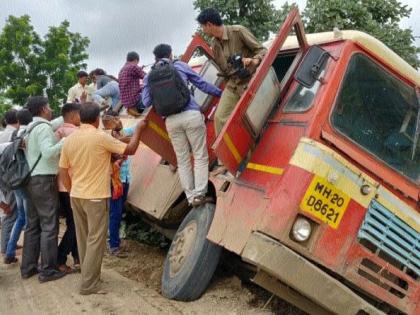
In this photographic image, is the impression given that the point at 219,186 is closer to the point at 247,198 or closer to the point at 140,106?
the point at 247,198

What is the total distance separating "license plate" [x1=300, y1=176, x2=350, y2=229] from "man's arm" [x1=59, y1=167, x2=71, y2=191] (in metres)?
2.40

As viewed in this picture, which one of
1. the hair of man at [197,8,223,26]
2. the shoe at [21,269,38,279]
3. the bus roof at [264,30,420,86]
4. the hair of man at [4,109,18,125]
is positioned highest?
the bus roof at [264,30,420,86]

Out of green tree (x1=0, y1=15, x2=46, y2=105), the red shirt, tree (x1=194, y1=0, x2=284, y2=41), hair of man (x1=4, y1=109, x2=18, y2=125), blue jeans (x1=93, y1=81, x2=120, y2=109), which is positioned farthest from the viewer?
green tree (x1=0, y1=15, x2=46, y2=105)

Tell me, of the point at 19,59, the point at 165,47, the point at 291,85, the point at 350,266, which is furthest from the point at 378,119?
the point at 19,59

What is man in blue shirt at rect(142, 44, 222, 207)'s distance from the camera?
483 cm

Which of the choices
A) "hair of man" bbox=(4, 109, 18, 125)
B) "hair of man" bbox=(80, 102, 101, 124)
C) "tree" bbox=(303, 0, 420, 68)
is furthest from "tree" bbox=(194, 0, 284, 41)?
"hair of man" bbox=(80, 102, 101, 124)

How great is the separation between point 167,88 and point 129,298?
190 cm

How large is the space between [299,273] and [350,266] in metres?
0.44

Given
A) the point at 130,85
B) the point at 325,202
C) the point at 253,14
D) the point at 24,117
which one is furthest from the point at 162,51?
the point at 253,14

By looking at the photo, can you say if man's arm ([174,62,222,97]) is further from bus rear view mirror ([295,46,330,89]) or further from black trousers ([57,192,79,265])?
black trousers ([57,192,79,265])

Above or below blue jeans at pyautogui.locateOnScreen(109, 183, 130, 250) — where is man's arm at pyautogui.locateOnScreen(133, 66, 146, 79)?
above

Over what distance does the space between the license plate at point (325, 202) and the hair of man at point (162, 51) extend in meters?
2.21

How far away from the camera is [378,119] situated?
429 cm

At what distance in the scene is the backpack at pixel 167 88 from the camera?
15.4 ft
